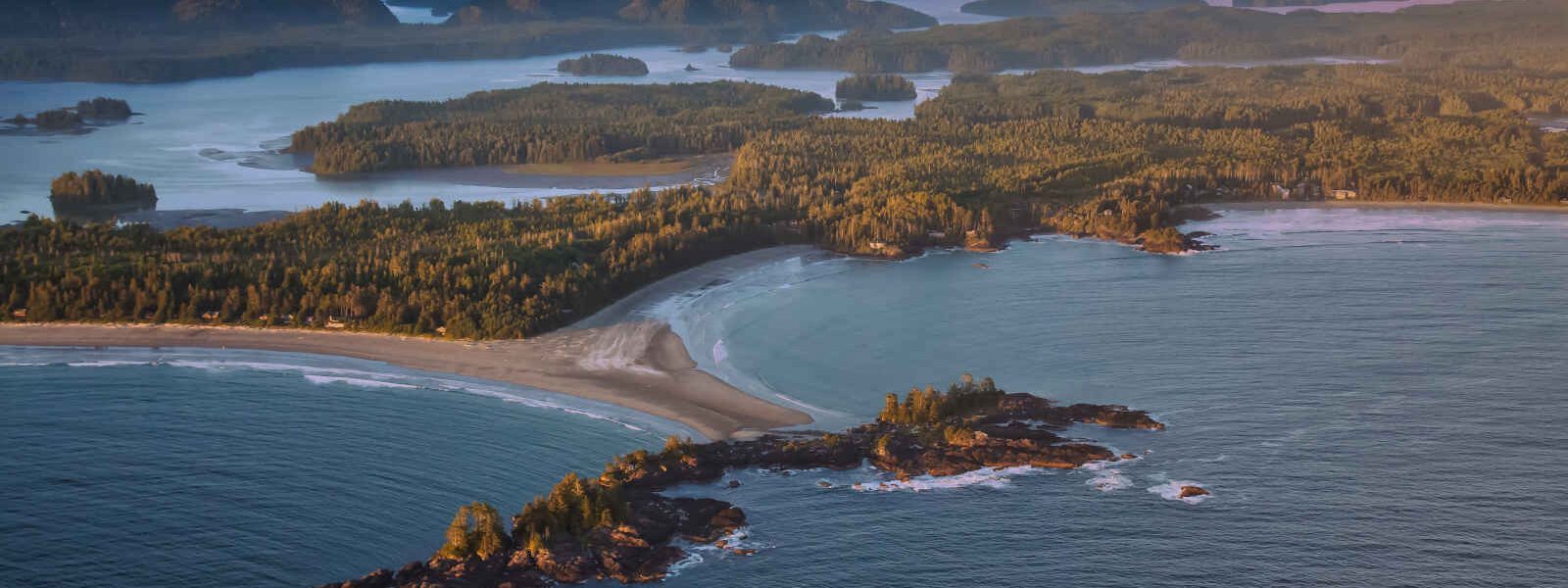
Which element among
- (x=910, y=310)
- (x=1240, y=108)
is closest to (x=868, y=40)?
(x=1240, y=108)

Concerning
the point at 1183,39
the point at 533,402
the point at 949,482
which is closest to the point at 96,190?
the point at 533,402

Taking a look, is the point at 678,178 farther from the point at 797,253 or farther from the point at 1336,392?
the point at 1336,392

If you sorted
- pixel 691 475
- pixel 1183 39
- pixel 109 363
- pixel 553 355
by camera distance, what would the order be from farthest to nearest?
1. pixel 1183 39
2. pixel 553 355
3. pixel 109 363
4. pixel 691 475

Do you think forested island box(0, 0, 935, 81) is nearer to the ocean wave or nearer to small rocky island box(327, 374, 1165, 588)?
the ocean wave

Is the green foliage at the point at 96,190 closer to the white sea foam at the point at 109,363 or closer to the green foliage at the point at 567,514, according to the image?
the white sea foam at the point at 109,363

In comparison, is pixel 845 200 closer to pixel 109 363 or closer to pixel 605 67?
pixel 109 363

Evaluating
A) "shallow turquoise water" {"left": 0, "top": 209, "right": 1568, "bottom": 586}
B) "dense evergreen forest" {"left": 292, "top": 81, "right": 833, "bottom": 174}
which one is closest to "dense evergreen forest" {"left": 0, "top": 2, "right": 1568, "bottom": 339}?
"dense evergreen forest" {"left": 292, "top": 81, "right": 833, "bottom": 174}

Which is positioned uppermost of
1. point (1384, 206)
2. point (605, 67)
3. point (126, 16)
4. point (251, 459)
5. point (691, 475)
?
point (126, 16)

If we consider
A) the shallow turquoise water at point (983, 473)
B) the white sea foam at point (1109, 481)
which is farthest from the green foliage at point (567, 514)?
the white sea foam at point (1109, 481)
